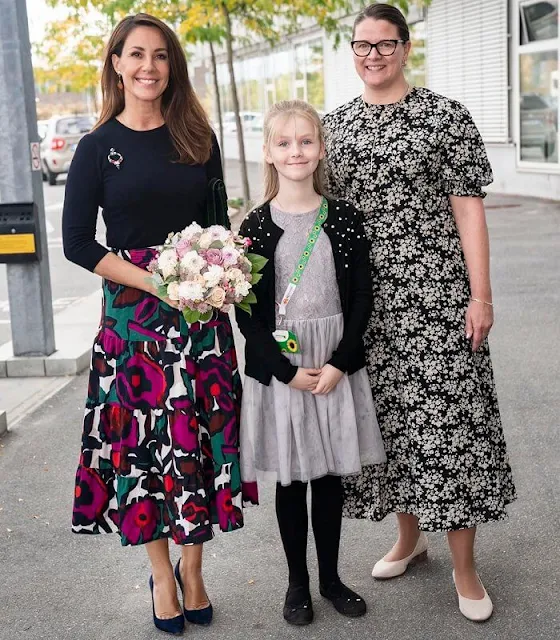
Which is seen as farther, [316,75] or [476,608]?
[316,75]

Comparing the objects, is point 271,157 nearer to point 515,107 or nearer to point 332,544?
point 332,544

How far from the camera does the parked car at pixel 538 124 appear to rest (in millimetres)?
18359

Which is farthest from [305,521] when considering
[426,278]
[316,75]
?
[316,75]

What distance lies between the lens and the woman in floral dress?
3.59 metres

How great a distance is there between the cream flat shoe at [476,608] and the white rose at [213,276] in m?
1.51

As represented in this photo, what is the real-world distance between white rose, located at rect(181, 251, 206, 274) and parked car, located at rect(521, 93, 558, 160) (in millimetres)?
15928

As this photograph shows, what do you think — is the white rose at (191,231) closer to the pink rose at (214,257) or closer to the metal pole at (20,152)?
the pink rose at (214,257)

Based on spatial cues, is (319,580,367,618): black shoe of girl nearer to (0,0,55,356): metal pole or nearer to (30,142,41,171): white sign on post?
(0,0,55,356): metal pole

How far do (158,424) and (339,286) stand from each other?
79 cm

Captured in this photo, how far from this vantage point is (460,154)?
358 centimetres

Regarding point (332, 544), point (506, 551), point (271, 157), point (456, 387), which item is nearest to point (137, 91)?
point (271, 157)

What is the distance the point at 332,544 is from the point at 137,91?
1761 mm

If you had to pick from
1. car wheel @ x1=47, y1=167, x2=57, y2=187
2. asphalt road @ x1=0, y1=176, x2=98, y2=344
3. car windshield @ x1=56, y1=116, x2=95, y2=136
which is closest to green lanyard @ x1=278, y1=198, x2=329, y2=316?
asphalt road @ x1=0, y1=176, x2=98, y2=344

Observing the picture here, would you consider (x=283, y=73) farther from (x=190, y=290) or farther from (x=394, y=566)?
(x=190, y=290)
